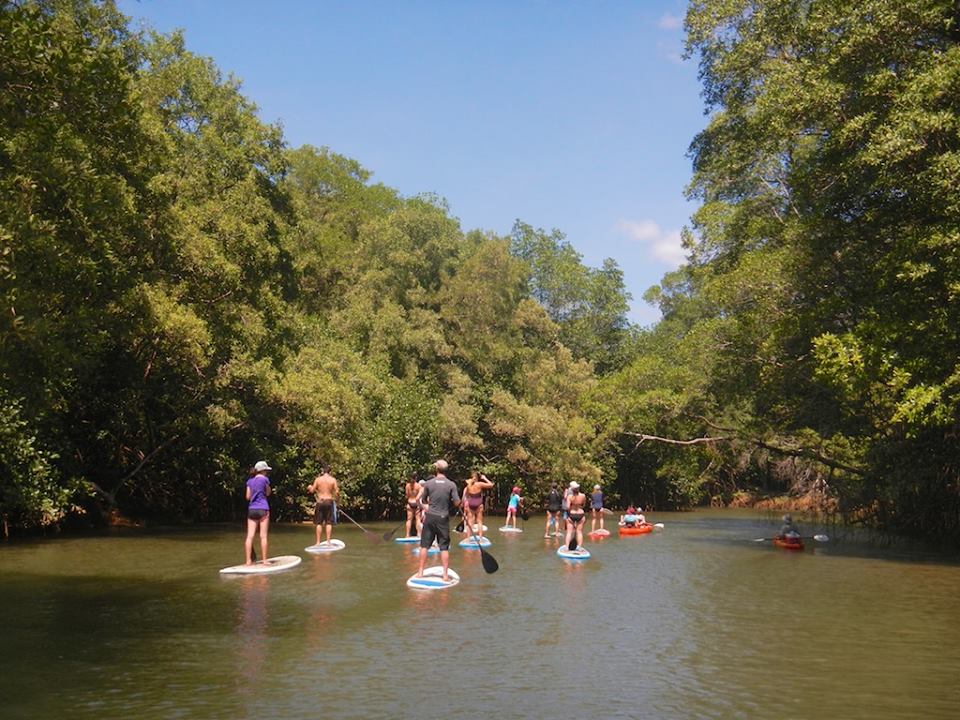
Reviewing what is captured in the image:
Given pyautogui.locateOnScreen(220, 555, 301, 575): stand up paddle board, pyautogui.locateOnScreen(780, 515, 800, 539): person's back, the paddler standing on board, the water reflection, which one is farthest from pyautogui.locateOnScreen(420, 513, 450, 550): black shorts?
pyautogui.locateOnScreen(780, 515, 800, 539): person's back

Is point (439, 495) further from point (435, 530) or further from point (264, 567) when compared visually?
point (264, 567)

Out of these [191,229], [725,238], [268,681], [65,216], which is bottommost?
[268,681]

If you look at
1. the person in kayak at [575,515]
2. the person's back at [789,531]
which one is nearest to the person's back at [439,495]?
the person in kayak at [575,515]

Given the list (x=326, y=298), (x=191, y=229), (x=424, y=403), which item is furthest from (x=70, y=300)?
(x=326, y=298)

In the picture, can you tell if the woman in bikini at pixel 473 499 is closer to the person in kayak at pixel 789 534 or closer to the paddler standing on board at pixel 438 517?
the paddler standing on board at pixel 438 517

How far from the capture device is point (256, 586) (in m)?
14.7

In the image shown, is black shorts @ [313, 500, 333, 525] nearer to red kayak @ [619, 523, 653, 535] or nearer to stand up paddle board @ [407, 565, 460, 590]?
Answer: stand up paddle board @ [407, 565, 460, 590]

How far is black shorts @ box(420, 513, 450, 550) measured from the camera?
1502 cm

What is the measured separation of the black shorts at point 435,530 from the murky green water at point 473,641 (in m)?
0.80

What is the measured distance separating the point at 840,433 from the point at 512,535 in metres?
11.5

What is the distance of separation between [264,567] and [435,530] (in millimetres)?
3641

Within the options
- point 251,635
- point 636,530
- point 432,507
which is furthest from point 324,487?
point 636,530

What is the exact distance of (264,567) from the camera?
1652cm

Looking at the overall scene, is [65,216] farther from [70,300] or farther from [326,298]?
[326,298]
